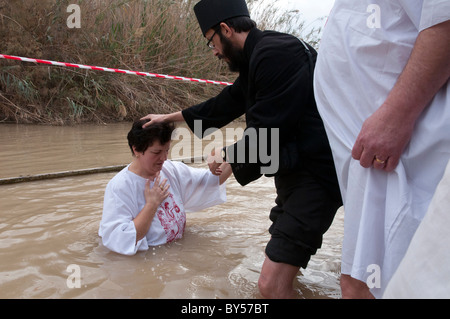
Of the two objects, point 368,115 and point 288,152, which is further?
point 288,152

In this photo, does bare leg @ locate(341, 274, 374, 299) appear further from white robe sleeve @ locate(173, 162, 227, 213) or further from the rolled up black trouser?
white robe sleeve @ locate(173, 162, 227, 213)

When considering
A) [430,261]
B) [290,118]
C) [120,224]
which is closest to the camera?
[430,261]

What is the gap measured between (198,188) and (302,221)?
1.28m

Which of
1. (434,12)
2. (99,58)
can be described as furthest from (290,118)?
(99,58)

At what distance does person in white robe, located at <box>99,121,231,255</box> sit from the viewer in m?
3.16

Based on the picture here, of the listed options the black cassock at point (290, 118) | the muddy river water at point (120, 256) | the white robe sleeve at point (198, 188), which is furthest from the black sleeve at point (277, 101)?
the white robe sleeve at point (198, 188)

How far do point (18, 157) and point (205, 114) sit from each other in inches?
139

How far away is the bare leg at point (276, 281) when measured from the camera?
2.60m

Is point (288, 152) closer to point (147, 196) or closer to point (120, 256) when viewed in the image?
point (147, 196)

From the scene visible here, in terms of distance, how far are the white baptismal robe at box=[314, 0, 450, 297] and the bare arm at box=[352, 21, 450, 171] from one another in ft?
0.10

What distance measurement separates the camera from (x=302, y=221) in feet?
8.62

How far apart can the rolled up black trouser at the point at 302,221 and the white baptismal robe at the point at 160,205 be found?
97cm

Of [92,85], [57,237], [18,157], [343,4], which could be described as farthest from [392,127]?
[92,85]

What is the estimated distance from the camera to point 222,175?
3729 mm
